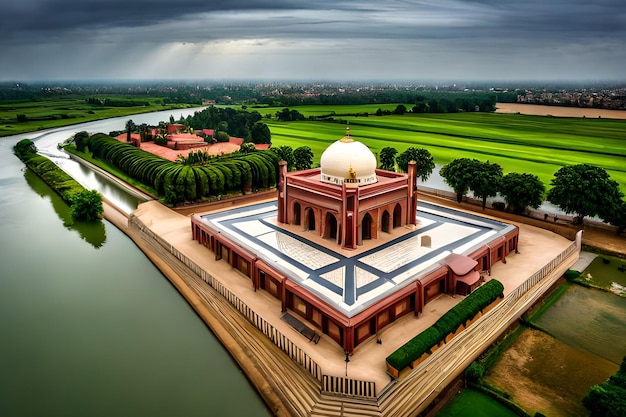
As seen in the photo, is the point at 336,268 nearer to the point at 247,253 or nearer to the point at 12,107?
the point at 247,253

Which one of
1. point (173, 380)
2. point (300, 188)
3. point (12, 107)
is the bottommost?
point (173, 380)

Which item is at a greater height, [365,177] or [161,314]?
[365,177]

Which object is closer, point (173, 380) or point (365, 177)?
point (173, 380)

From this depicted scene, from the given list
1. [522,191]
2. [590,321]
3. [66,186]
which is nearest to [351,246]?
[590,321]

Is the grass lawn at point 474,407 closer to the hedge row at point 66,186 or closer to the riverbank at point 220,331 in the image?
the riverbank at point 220,331

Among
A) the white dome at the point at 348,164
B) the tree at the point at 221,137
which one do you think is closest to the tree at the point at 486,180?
the white dome at the point at 348,164

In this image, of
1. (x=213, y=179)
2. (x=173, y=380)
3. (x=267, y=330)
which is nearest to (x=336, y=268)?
(x=267, y=330)
